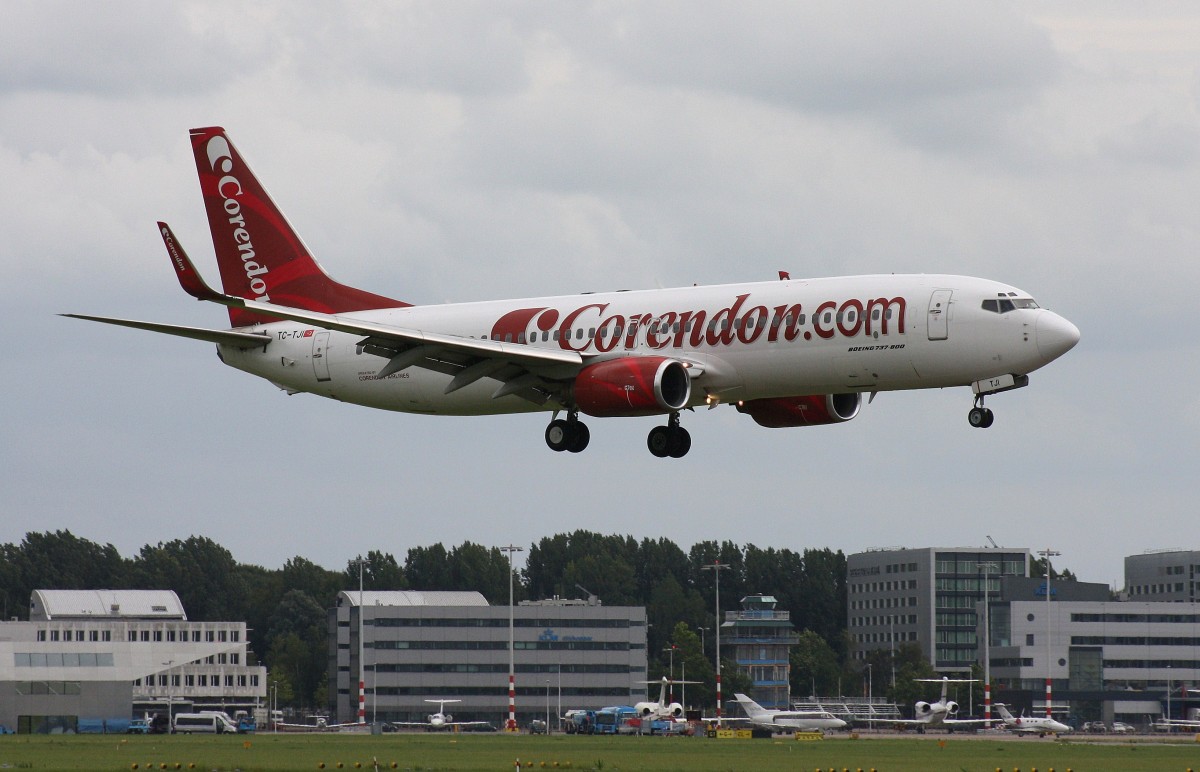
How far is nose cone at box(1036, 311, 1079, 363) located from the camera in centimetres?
5809

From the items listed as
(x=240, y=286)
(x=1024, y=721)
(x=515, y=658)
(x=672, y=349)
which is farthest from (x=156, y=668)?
(x=672, y=349)

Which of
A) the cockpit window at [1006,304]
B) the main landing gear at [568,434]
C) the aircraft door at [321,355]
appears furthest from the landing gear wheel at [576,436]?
the cockpit window at [1006,304]

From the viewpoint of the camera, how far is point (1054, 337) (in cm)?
5806

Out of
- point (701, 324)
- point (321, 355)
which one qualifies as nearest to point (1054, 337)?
point (701, 324)

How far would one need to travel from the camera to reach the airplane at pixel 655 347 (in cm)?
5906

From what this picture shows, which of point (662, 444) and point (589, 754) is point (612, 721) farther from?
point (662, 444)

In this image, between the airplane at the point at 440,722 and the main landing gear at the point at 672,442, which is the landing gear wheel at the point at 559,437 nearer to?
the main landing gear at the point at 672,442

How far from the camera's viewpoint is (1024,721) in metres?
156

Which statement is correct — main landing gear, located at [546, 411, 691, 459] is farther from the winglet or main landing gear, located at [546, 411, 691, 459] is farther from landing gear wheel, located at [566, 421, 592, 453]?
the winglet

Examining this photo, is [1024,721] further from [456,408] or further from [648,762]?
[456,408]

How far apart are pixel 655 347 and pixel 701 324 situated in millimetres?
2179

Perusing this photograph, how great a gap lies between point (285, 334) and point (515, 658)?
127m

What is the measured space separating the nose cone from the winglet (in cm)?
Result: 2827

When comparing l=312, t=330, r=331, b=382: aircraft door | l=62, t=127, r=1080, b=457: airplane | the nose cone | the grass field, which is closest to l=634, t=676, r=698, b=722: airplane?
the grass field
